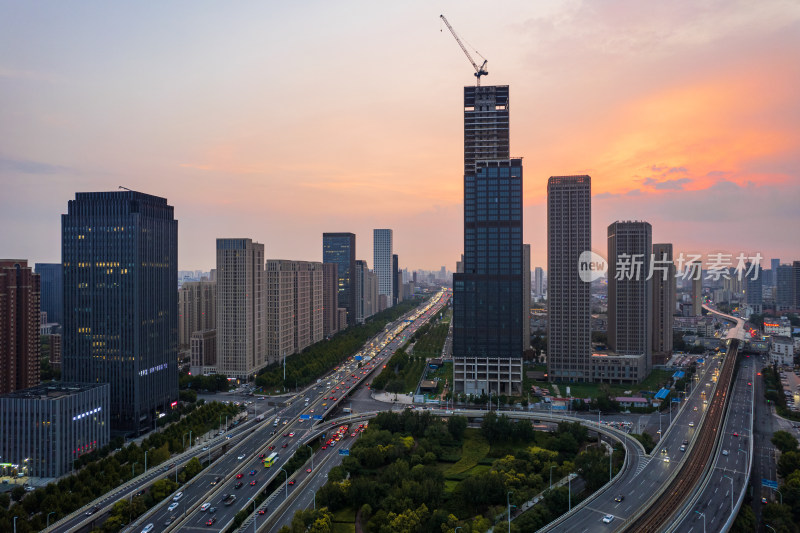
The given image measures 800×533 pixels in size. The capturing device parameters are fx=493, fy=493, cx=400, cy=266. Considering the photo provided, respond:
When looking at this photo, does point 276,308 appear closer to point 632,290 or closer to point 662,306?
point 632,290

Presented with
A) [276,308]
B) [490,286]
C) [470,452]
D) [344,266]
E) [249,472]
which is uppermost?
[344,266]

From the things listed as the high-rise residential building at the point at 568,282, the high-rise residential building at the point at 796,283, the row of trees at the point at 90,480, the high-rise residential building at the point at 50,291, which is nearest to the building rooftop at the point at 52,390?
the row of trees at the point at 90,480

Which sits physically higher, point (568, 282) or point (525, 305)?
point (568, 282)

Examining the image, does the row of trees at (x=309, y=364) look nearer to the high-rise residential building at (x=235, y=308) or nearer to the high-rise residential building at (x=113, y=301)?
the high-rise residential building at (x=235, y=308)

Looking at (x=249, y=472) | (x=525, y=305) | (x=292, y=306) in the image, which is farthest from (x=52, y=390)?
(x=525, y=305)

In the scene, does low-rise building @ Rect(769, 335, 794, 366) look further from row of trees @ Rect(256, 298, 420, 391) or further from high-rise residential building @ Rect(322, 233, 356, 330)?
high-rise residential building @ Rect(322, 233, 356, 330)

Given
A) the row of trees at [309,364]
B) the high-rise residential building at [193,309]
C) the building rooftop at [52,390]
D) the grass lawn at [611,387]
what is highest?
the high-rise residential building at [193,309]
